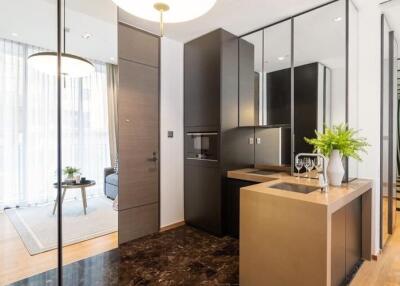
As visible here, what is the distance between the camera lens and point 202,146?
3.35 meters

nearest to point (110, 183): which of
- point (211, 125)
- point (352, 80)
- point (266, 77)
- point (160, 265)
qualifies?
point (160, 265)

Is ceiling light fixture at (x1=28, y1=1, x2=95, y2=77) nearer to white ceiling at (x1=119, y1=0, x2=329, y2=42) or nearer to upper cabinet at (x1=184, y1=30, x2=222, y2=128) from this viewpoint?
white ceiling at (x1=119, y1=0, x2=329, y2=42)

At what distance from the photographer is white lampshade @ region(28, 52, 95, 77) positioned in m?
1.99

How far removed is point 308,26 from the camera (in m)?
2.78

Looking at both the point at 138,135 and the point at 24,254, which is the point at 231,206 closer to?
the point at 138,135

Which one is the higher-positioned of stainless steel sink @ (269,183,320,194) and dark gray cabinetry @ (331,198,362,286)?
stainless steel sink @ (269,183,320,194)

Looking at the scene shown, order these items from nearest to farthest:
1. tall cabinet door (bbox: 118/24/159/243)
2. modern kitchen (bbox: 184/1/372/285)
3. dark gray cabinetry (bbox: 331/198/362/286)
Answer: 1. modern kitchen (bbox: 184/1/372/285)
2. dark gray cabinetry (bbox: 331/198/362/286)
3. tall cabinet door (bbox: 118/24/159/243)

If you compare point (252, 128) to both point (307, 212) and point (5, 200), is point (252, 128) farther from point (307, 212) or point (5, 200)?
point (5, 200)

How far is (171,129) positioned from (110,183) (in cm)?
117

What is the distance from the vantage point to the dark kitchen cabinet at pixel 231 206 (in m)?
3.01

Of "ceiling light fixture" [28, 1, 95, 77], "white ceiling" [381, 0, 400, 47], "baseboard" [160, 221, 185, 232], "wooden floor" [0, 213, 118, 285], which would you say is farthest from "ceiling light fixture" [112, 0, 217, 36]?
"baseboard" [160, 221, 185, 232]

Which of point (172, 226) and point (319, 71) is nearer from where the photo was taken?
point (319, 71)

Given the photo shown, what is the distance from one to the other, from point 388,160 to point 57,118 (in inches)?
152

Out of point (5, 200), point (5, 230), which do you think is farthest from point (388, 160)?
point (5, 230)
